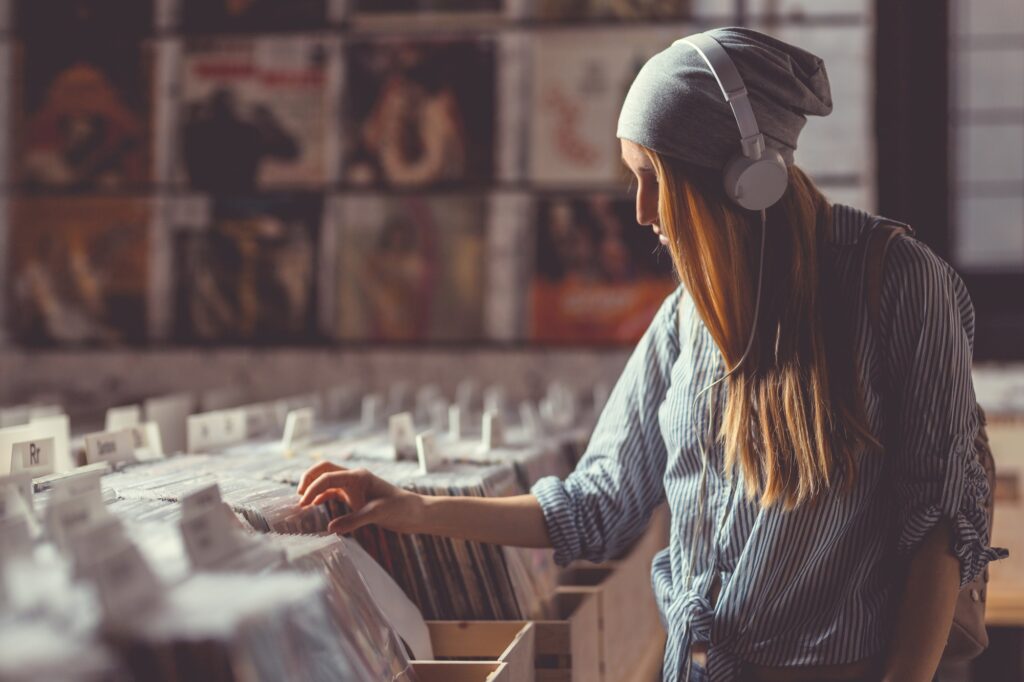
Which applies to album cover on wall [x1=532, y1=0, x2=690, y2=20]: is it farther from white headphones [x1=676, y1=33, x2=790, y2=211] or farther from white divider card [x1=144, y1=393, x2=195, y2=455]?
white headphones [x1=676, y1=33, x2=790, y2=211]

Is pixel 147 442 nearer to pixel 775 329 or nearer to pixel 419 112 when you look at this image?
pixel 775 329

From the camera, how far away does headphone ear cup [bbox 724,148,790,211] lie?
1.30 meters

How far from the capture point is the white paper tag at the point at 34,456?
4.68ft

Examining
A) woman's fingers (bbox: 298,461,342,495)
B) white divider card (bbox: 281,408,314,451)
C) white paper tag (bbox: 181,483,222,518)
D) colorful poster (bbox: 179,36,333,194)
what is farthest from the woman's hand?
colorful poster (bbox: 179,36,333,194)

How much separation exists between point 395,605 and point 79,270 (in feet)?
10.1

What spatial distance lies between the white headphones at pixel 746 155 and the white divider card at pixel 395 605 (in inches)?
23.8

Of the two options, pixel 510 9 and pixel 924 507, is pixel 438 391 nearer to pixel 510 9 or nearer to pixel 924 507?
pixel 510 9

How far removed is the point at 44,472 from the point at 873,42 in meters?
3.26

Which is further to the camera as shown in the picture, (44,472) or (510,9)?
(510,9)

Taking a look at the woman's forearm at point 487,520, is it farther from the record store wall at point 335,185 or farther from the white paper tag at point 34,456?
the record store wall at point 335,185

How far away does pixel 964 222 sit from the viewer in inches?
159

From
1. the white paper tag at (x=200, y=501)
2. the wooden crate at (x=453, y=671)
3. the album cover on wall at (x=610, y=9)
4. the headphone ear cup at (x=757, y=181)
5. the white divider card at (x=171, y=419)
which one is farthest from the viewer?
the album cover on wall at (x=610, y=9)

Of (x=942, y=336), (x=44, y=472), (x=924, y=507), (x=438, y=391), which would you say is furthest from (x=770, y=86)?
(x=438, y=391)

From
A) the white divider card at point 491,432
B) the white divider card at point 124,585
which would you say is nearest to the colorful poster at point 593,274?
the white divider card at point 491,432
